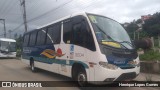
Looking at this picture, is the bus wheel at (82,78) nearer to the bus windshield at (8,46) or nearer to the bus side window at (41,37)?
the bus side window at (41,37)

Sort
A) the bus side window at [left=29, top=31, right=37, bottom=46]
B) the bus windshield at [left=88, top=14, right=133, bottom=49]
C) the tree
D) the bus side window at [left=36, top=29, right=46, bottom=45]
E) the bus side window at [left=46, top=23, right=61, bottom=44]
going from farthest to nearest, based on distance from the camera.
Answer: the tree
the bus side window at [left=29, top=31, right=37, bottom=46]
the bus side window at [left=36, top=29, right=46, bottom=45]
the bus side window at [left=46, top=23, right=61, bottom=44]
the bus windshield at [left=88, top=14, right=133, bottom=49]

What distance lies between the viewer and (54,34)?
456 inches

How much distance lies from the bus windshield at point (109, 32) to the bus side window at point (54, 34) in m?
2.42

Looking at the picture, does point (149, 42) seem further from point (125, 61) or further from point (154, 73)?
point (125, 61)

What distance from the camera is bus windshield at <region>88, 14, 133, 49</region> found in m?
8.43

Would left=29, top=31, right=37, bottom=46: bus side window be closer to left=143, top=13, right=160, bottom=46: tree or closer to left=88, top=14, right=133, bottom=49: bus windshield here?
left=88, top=14, right=133, bottom=49: bus windshield

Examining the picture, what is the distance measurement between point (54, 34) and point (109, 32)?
11.7ft

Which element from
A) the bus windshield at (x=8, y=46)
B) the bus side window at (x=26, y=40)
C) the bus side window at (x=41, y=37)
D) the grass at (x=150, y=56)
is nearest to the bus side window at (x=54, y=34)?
the bus side window at (x=41, y=37)

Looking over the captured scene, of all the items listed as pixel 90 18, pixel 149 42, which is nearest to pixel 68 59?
pixel 90 18

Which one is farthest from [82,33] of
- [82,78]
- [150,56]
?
[150,56]

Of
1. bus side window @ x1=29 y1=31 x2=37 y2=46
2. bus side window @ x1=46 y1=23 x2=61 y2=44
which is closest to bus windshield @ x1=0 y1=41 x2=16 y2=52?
bus side window @ x1=29 y1=31 x2=37 y2=46

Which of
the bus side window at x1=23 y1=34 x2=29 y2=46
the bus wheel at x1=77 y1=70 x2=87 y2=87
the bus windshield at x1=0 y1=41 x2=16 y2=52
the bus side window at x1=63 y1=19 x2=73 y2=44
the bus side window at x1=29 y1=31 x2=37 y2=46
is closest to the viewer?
the bus wheel at x1=77 y1=70 x2=87 y2=87

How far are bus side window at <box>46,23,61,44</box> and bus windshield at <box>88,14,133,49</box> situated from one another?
2.42 meters

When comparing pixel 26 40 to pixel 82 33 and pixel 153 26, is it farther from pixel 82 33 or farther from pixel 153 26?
pixel 153 26
